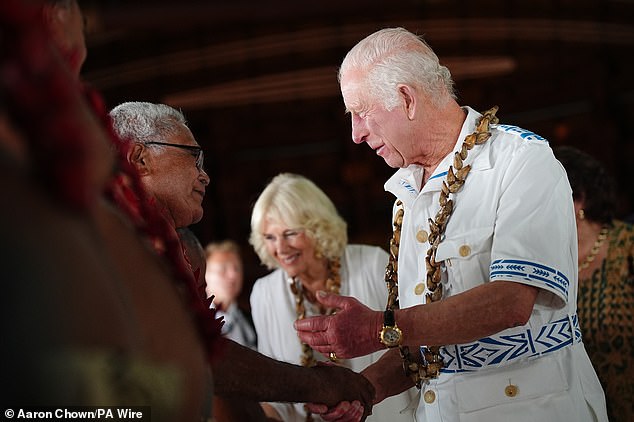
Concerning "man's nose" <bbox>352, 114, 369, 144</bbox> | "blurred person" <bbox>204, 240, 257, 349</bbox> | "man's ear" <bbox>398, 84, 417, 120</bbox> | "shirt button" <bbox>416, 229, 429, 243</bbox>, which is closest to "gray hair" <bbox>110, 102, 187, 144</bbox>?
"man's nose" <bbox>352, 114, 369, 144</bbox>

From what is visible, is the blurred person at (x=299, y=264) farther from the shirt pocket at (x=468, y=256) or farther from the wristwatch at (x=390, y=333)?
the wristwatch at (x=390, y=333)

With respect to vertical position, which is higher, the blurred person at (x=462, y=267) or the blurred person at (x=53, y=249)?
the blurred person at (x=53, y=249)

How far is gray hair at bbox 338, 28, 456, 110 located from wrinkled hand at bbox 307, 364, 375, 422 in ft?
2.49

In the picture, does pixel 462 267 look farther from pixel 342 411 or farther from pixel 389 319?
pixel 342 411

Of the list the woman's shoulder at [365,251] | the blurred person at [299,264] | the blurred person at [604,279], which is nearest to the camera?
the blurred person at [604,279]

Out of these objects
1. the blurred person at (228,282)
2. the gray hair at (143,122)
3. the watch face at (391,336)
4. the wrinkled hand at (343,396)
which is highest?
the gray hair at (143,122)

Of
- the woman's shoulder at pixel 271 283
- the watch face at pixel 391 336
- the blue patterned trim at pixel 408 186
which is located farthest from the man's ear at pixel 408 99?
the woman's shoulder at pixel 271 283

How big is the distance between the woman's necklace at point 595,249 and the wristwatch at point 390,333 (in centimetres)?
180

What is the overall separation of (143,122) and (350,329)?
31.1 inches

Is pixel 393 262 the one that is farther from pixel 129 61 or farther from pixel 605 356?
pixel 129 61

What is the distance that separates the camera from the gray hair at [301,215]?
13.8 ft

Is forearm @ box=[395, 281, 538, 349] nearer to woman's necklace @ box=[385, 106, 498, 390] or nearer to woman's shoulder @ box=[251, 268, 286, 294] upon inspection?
woman's necklace @ box=[385, 106, 498, 390]

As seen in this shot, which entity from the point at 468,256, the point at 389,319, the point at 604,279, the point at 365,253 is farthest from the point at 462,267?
the point at 365,253

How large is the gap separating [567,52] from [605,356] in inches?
246
